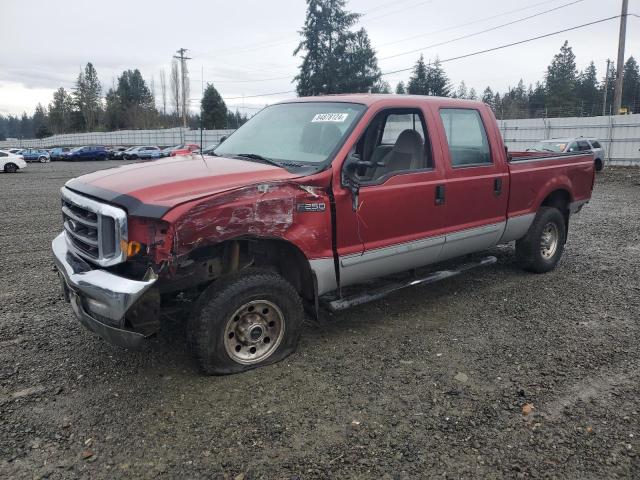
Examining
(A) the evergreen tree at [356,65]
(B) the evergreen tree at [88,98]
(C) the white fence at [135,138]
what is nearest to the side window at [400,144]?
(A) the evergreen tree at [356,65]

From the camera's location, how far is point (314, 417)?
327 centimetres

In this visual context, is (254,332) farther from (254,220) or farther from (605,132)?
(605,132)

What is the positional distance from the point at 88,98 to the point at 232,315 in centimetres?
10193

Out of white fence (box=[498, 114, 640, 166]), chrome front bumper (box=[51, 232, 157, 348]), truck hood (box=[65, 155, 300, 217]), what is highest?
white fence (box=[498, 114, 640, 166])

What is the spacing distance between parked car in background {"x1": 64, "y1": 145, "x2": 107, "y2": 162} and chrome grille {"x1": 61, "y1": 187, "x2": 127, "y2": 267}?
48.1m

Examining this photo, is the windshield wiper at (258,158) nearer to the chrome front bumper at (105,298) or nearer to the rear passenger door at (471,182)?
the chrome front bumper at (105,298)

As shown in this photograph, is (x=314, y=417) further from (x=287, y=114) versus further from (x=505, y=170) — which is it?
(x=505, y=170)

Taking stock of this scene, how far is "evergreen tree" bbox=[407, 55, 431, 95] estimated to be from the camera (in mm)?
53062

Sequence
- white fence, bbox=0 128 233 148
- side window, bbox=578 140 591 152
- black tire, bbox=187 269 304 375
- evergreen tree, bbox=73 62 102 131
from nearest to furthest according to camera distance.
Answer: black tire, bbox=187 269 304 375 < side window, bbox=578 140 591 152 < white fence, bbox=0 128 233 148 < evergreen tree, bbox=73 62 102 131

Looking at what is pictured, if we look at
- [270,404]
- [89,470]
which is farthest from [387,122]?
[89,470]

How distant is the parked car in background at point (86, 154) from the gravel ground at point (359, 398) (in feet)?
152

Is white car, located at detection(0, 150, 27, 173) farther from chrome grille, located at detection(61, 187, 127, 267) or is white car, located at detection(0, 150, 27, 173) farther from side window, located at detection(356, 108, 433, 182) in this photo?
side window, located at detection(356, 108, 433, 182)

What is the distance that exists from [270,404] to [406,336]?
5.10 feet

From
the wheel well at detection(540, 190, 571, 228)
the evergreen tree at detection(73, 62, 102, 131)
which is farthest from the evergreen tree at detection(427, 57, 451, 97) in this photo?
the evergreen tree at detection(73, 62, 102, 131)
